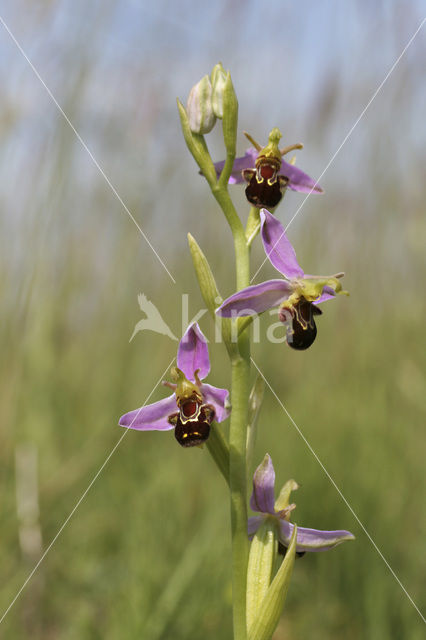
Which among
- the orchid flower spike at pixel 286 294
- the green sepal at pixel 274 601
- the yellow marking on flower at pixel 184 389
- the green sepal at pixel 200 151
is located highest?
the green sepal at pixel 200 151

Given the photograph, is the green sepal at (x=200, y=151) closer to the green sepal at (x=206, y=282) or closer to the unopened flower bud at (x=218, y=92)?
the unopened flower bud at (x=218, y=92)

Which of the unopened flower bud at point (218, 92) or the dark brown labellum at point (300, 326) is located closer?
the dark brown labellum at point (300, 326)

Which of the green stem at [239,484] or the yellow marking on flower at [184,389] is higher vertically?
the yellow marking on flower at [184,389]

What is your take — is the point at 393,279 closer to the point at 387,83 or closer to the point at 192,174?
the point at 387,83

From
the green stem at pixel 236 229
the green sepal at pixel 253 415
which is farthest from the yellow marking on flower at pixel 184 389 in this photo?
the green stem at pixel 236 229

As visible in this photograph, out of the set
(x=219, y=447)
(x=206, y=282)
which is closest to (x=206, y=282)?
(x=206, y=282)

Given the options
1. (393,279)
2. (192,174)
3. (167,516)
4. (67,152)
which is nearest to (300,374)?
(393,279)

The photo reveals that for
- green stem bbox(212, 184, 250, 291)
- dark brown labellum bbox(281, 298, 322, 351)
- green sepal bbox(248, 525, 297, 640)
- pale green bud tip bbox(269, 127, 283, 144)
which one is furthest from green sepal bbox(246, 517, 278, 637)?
pale green bud tip bbox(269, 127, 283, 144)

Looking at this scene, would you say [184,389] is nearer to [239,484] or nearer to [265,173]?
[239,484]
